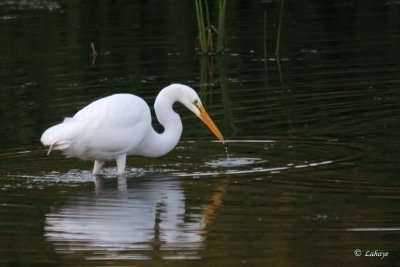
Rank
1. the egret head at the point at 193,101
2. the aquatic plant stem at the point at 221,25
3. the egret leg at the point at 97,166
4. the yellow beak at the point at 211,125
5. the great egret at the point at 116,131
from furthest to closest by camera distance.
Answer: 1. the aquatic plant stem at the point at 221,25
2. the yellow beak at the point at 211,125
3. the egret head at the point at 193,101
4. the egret leg at the point at 97,166
5. the great egret at the point at 116,131

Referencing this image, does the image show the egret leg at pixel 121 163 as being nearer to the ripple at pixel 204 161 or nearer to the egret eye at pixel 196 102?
the ripple at pixel 204 161

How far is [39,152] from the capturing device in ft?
39.4

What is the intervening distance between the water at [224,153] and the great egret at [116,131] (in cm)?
22

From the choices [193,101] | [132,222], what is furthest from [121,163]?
[132,222]

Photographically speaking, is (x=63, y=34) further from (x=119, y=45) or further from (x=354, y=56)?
(x=354, y=56)

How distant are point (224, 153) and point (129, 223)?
9.17 feet

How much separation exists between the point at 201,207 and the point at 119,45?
1037 cm

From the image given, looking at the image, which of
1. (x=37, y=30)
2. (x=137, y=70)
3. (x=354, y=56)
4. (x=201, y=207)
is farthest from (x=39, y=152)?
(x=37, y=30)

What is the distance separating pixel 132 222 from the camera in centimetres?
898

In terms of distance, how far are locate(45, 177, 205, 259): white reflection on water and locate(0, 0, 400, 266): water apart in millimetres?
21

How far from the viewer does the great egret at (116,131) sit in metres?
10.7

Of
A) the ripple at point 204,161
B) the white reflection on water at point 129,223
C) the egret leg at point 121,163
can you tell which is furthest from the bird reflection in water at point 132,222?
the ripple at point 204,161

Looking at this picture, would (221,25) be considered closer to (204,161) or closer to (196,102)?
(196,102)

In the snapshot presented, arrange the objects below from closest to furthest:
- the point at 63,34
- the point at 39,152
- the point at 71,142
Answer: the point at 71,142, the point at 39,152, the point at 63,34
